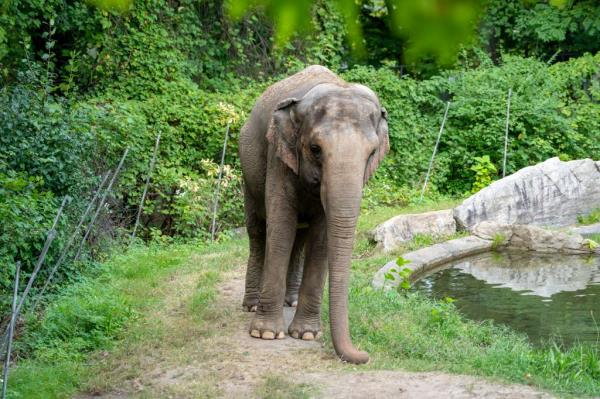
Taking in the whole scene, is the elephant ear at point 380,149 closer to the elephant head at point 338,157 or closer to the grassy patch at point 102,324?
the elephant head at point 338,157

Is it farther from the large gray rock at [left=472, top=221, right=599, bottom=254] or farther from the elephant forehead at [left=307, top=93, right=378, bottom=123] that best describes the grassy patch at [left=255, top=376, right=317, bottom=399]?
the large gray rock at [left=472, top=221, right=599, bottom=254]

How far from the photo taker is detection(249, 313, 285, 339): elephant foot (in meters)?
8.39

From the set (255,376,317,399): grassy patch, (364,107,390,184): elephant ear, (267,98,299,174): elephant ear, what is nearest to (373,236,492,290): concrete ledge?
(364,107,390,184): elephant ear

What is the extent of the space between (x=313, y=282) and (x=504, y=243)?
6.68m

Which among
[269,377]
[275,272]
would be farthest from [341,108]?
[269,377]

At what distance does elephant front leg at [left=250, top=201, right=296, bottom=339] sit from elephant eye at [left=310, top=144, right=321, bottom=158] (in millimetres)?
721

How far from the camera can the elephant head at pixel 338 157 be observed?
294 inches

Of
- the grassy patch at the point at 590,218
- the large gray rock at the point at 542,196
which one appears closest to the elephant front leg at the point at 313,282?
the large gray rock at the point at 542,196

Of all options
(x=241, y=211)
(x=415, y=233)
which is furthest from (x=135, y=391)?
(x=241, y=211)

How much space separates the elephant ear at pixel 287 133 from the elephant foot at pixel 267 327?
1422 millimetres

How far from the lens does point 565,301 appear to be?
36.4 feet

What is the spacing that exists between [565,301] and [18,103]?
7335 mm

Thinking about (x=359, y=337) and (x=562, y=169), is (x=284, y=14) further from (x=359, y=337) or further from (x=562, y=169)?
(x=562, y=169)

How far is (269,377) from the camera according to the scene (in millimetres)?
7168
